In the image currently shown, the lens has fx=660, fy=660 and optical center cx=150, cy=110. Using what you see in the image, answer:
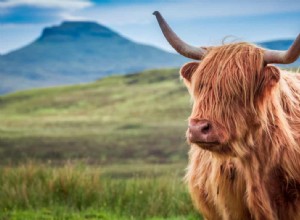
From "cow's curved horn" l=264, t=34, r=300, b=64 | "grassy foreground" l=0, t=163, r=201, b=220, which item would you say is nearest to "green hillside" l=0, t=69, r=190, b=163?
"grassy foreground" l=0, t=163, r=201, b=220

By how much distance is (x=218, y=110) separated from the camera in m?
4.56

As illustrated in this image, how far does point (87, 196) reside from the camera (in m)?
9.62

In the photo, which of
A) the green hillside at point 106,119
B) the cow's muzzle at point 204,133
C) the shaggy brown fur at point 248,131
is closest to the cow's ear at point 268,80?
the shaggy brown fur at point 248,131

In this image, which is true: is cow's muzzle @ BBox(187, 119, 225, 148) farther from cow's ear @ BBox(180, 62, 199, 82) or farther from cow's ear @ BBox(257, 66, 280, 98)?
cow's ear @ BBox(180, 62, 199, 82)

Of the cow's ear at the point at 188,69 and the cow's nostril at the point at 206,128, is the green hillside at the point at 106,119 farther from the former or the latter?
the cow's nostril at the point at 206,128

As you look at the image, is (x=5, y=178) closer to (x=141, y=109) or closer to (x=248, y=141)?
(x=248, y=141)

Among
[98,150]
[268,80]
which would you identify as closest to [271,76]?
[268,80]

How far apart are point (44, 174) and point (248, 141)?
6.16 metres

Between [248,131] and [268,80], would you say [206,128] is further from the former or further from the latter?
[268,80]

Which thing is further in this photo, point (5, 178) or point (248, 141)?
point (5, 178)

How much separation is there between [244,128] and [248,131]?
0.23 feet

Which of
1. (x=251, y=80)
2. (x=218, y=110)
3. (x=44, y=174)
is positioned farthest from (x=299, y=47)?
(x=44, y=174)

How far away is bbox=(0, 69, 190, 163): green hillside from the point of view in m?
40.7

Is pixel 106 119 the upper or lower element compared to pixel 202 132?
lower
